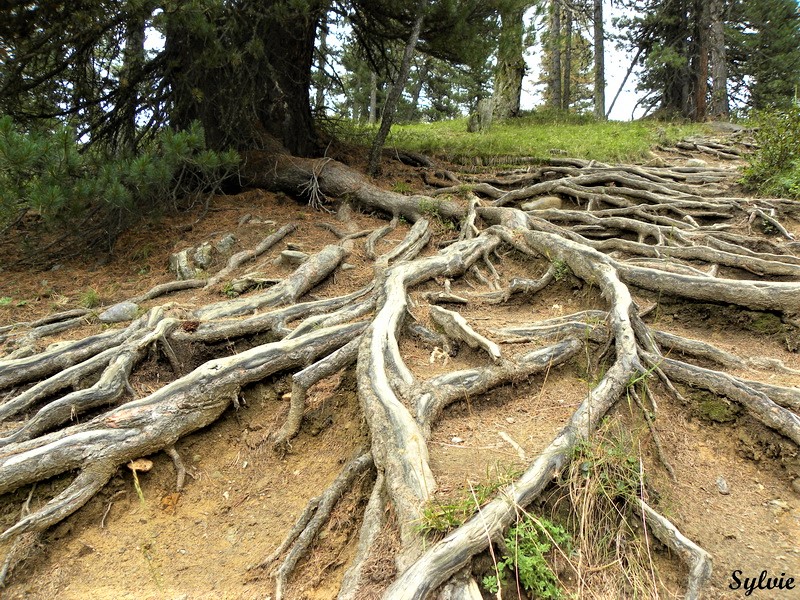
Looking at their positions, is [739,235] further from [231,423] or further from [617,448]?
[231,423]

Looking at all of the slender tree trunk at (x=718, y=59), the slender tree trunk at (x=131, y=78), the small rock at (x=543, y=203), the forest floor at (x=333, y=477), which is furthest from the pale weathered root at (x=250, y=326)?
the slender tree trunk at (x=718, y=59)

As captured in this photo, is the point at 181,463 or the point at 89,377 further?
the point at 89,377

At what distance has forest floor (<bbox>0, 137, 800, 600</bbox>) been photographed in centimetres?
264

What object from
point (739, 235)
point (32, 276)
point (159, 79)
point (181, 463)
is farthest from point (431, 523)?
point (159, 79)

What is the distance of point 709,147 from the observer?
36.6 feet

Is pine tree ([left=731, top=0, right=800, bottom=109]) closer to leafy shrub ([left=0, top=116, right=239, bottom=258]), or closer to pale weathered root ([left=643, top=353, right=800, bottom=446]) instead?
pale weathered root ([left=643, top=353, right=800, bottom=446])

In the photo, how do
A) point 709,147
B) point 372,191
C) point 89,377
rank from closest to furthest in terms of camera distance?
point 89,377 → point 372,191 → point 709,147

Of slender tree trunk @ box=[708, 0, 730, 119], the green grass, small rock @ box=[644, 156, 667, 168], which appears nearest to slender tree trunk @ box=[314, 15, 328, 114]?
the green grass

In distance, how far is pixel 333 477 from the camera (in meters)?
3.38

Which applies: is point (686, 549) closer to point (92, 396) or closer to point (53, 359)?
point (92, 396)

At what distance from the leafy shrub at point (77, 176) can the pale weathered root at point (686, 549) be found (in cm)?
573

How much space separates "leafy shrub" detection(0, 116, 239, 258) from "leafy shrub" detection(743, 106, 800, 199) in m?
7.43

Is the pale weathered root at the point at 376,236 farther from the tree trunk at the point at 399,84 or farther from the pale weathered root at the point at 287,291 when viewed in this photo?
the tree trunk at the point at 399,84

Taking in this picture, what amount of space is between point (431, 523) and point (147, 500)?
7.23ft
